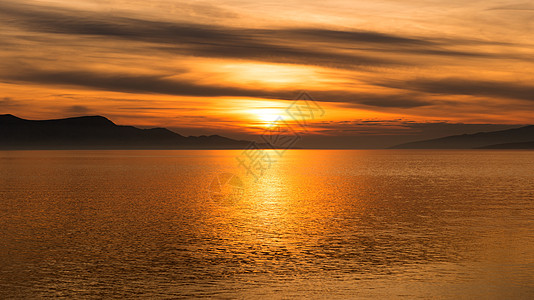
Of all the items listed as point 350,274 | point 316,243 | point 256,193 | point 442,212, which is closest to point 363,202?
point 442,212

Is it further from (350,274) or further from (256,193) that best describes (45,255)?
(256,193)

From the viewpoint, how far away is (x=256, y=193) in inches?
2657

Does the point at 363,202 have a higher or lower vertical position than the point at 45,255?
higher

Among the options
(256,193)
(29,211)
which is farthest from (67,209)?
(256,193)

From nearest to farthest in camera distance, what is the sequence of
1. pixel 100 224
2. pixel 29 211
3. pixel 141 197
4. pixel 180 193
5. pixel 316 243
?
pixel 316 243, pixel 100 224, pixel 29 211, pixel 141 197, pixel 180 193

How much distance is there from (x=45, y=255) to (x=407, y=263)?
61.6 ft

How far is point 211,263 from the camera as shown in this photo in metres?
27.3

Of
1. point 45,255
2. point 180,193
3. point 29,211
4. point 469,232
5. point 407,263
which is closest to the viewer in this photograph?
point 407,263

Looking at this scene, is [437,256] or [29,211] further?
[29,211]

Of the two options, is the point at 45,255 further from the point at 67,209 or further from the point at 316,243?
the point at 67,209

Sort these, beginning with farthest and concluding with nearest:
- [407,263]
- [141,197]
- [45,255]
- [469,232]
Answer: [141,197], [469,232], [45,255], [407,263]

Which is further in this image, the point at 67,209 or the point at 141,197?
the point at 141,197

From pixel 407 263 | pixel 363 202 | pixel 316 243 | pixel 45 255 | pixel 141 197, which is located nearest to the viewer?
pixel 407 263

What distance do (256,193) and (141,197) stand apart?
14.1m
